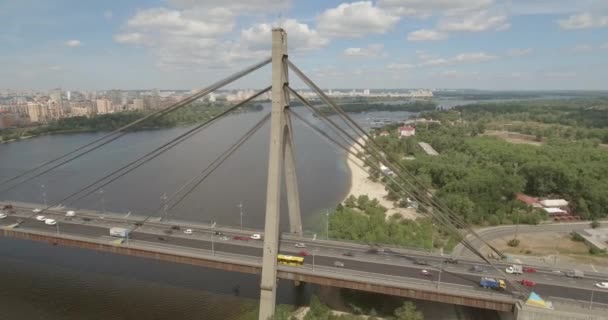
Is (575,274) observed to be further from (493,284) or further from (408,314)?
(408,314)

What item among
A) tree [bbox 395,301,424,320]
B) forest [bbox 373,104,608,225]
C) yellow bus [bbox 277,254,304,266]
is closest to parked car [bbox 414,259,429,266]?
tree [bbox 395,301,424,320]

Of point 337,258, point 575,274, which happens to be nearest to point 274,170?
point 337,258

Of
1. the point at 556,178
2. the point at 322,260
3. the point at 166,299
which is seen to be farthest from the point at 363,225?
the point at 556,178

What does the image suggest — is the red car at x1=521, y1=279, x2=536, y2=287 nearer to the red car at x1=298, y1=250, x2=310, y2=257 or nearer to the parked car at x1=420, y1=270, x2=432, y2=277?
the parked car at x1=420, y1=270, x2=432, y2=277

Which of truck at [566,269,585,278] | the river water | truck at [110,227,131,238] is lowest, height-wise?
the river water

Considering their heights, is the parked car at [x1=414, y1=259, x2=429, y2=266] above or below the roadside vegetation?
above

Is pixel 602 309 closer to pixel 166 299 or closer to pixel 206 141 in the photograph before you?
pixel 166 299
